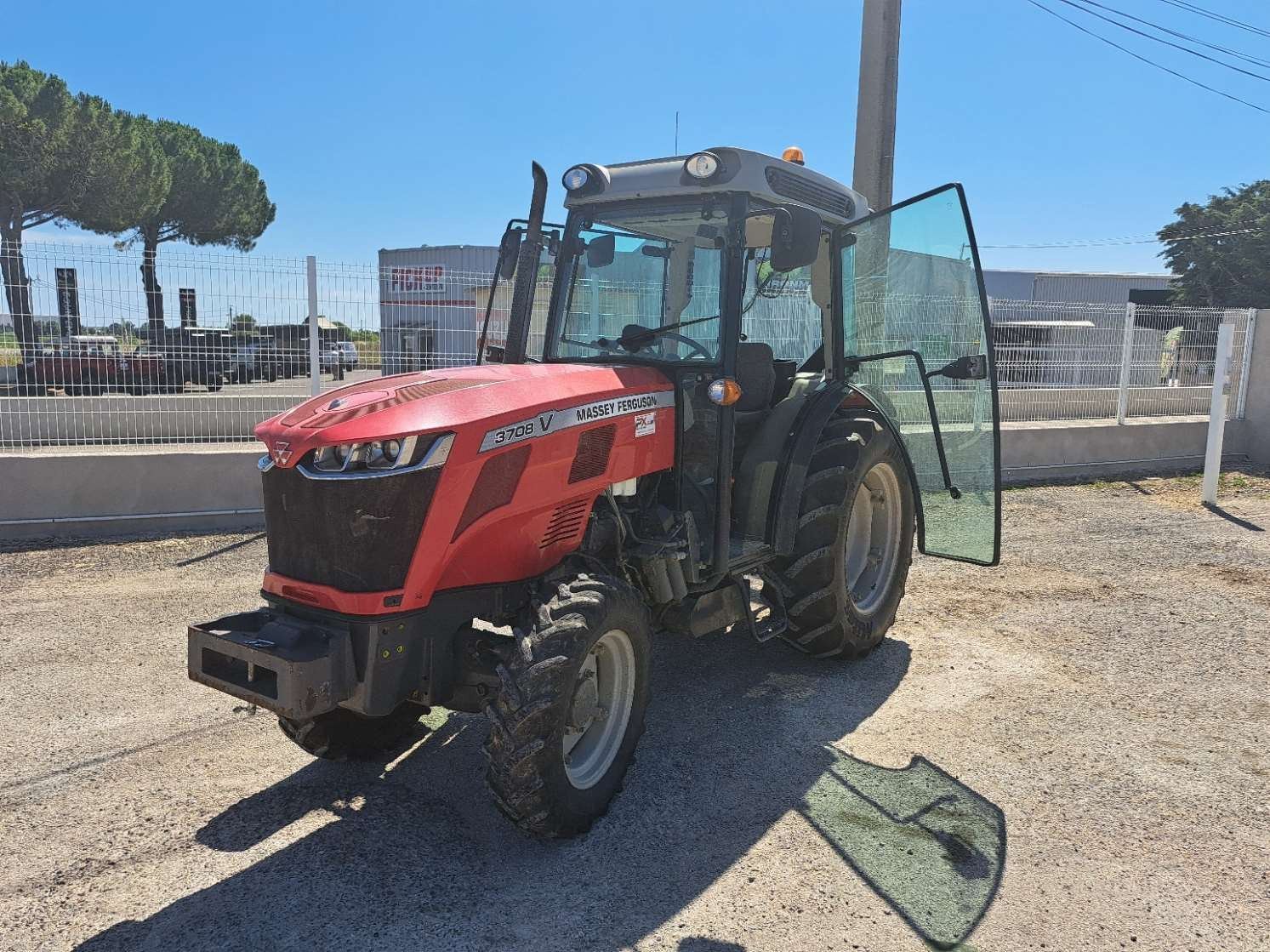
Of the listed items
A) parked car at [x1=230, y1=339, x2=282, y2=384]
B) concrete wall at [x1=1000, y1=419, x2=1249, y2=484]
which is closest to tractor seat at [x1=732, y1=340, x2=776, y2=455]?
parked car at [x1=230, y1=339, x2=282, y2=384]

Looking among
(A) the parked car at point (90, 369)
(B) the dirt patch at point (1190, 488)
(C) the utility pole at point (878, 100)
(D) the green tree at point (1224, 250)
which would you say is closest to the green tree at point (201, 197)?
(A) the parked car at point (90, 369)

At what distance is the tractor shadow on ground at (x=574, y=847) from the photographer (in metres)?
2.75

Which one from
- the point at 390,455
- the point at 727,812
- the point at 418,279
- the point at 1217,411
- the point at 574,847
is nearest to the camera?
the point at 390,455

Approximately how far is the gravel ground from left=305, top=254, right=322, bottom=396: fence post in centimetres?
325

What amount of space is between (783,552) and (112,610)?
13.7ft

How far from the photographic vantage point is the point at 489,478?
3086 millimetres

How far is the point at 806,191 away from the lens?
4.26 meters

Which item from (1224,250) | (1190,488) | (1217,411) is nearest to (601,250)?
(1217,411)

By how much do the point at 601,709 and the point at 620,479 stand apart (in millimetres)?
880

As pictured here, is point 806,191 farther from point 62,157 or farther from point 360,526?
point 62,157

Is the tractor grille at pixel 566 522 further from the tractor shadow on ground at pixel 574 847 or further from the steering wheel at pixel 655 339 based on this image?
the tractor shadow on ground at pixel 574 847

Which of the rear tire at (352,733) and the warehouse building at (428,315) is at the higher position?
the warehouse building at (428,315)

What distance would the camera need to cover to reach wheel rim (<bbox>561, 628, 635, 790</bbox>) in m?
3.27

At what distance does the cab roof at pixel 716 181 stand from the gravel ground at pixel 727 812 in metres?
2.34
